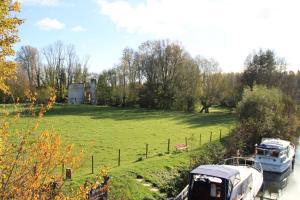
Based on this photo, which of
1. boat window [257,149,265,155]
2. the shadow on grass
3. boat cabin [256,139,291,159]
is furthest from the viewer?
the shadow on grass

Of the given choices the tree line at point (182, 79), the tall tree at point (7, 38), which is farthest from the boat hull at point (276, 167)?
the tree line at point (182, 79)

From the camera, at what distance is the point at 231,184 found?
2091 centimetres

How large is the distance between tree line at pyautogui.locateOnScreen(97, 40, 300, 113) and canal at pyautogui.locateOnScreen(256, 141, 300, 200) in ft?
145

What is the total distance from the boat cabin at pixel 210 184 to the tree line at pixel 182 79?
58.9 meters

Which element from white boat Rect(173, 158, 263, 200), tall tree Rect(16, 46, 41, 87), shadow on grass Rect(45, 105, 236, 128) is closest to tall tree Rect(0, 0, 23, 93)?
white boat Rect(173, 158, 263, 200)

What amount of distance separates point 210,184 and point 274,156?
1525 centimetres

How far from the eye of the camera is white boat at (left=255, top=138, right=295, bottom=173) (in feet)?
112

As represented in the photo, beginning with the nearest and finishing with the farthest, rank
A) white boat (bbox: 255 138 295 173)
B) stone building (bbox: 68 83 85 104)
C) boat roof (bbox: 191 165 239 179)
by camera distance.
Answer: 1. boat roof (bbox: 191 165 239 179)
2. white boat (bbox: 255 138 295 173)
3. stone building (bbox: 68 83 85 104)

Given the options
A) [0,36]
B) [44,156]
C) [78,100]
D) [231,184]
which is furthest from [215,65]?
[44,156]

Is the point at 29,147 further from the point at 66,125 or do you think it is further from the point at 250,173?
the point at 66,125

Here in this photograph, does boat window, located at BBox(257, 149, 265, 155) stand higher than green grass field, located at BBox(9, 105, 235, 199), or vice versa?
green grass field, located at BBox(9, 105, 235, 199)

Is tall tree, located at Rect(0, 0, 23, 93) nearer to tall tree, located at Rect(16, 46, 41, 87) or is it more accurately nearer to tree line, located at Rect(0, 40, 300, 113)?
tree line, located at Rect(0, 40, 300, 113)

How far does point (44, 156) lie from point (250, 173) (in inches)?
765

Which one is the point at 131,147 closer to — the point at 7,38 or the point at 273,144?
the point at 273,144
